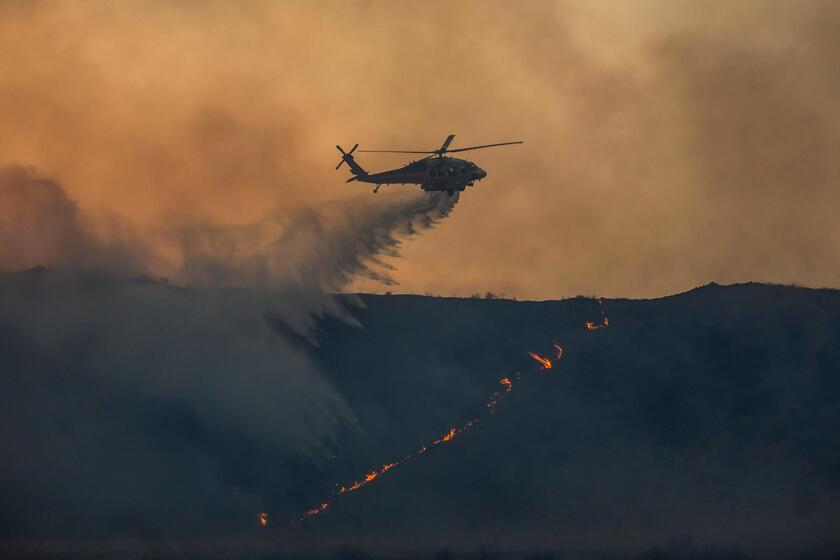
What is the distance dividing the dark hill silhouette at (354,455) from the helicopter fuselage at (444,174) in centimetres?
3160

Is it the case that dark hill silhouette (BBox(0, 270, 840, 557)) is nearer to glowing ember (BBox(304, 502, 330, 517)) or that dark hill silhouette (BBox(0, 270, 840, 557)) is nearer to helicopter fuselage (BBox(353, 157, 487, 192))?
glowing ember (BBox(304, 502, 330, 517))

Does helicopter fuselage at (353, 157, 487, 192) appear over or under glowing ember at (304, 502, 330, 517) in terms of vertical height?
over

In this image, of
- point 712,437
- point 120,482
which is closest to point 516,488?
point 712,437

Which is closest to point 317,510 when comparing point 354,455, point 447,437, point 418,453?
point 354,455

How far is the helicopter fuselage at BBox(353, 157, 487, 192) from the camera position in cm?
14775

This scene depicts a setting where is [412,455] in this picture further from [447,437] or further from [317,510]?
[317,510]

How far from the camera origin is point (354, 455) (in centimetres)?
17838

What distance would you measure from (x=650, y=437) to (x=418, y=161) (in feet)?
169

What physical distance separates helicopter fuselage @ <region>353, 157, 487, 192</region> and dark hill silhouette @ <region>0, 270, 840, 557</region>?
3160 centimetres

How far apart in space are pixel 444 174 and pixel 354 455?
4044 centimetres

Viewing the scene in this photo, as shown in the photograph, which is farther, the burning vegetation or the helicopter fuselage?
the burning vegetation

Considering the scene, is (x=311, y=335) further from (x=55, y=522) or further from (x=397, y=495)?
(x=55, y=522)

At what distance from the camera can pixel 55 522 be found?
16350cm

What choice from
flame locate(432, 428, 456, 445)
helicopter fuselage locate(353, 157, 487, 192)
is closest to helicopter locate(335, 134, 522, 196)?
helicopter fuselage locate(353, 157, 487, 192)
